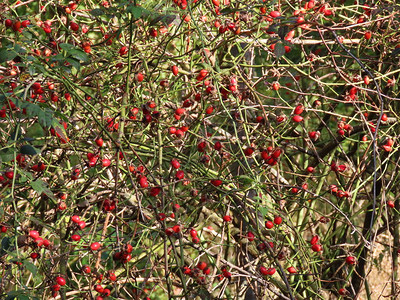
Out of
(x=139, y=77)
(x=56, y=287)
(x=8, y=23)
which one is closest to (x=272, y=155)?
(x=139, y=77)

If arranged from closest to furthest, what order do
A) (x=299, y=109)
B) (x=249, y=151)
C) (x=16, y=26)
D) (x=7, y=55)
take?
1. (x=7, y=55)
2. (x=16, y=26)
3. (x=249, y=151)
4. (x=299, y=109)

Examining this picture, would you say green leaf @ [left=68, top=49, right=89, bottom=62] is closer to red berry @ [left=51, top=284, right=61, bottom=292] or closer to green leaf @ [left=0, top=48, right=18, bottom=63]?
green leaf @ [left=0, top=48, right=18, bottom=63]

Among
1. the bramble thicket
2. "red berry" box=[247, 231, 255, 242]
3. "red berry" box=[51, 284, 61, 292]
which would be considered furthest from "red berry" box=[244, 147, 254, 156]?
"red berry" box=[51, 284, 61, 292]

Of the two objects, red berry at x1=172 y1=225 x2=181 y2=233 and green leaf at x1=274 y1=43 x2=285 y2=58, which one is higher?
green leaf at x1=274 y1=43 x2=285 y2=58

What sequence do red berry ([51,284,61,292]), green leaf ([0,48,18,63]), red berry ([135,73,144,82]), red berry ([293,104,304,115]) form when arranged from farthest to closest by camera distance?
1. red berry ([293,104,304,115])
2. red berry ([135,73,144,82])
3. red berry ([51,284,61,292])
4. green leaf ([0,48,18,63])

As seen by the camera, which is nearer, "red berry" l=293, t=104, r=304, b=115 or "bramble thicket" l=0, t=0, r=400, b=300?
"bramble thicket" l=0, t=0, r=400, b=300

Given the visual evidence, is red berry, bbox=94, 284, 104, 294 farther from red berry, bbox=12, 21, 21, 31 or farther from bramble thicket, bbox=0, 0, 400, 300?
red berry, bbox=12, 21, 21, 31

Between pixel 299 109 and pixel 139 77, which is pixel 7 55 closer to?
pixel 139 77

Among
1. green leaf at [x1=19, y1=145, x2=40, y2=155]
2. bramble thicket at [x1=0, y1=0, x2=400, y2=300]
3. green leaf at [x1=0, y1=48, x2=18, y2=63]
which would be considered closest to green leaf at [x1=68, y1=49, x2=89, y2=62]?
bramble thicket at [x1=0, y1=0, x2=400, y2=300]

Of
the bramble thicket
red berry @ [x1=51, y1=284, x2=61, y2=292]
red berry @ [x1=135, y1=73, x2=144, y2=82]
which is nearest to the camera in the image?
the bramble thicket

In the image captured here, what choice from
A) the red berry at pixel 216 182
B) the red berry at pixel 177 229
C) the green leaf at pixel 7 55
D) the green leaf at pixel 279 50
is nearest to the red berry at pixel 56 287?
the red berry at pixel 177 229

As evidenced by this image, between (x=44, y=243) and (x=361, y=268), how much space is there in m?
1.58

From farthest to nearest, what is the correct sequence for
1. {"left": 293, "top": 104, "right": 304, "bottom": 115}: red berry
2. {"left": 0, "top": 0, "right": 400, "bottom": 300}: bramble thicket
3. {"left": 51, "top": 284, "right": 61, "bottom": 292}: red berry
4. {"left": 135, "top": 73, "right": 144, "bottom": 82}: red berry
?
1. {"left": 293, "top": 104, "right": 304, "bottom": 115}: red berry
2. {"left": 135, "top": 73, "right": 144, "bottom": 82}: red berry
3. {"left": 51, "top": 284, "right": 61, "bottom": 292}: red berry
4. {"left": 0, "top": 0, "right": 400, "bottom": 300}: bramble thicket

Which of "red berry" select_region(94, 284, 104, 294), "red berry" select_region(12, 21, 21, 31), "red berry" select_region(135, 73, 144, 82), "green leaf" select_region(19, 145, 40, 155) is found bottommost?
"red berry" select_region(94, 284, 104, 294)
